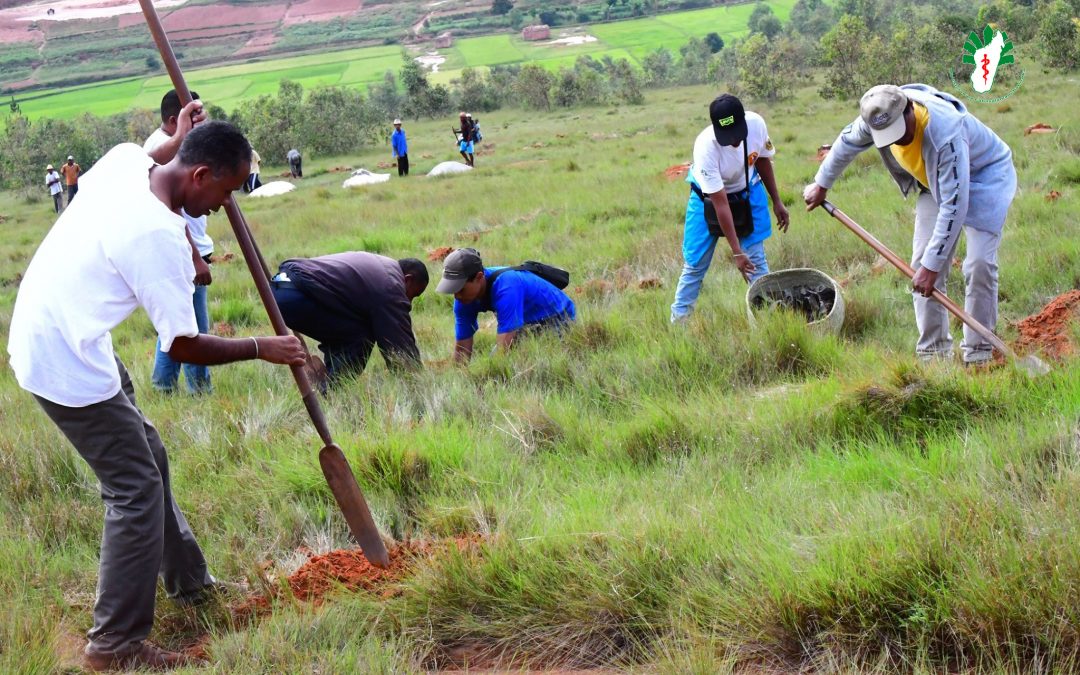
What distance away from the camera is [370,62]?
286 feet

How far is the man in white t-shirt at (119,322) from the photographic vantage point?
2.96m

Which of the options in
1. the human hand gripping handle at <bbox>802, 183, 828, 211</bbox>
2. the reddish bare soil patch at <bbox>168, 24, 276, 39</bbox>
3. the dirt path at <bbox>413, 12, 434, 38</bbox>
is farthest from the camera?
the dirt path at <bbox>413, 12, 434, 38</bbox>

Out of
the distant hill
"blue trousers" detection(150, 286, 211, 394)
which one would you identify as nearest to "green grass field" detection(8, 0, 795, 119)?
the distant hill

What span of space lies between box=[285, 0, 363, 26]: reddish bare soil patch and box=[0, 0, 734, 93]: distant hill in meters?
0.14

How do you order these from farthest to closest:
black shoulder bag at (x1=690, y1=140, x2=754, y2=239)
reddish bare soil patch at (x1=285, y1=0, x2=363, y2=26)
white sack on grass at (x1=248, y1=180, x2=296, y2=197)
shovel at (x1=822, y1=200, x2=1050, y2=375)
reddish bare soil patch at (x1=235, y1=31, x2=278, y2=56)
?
reddish bare soil patch at (x1=285, y1=0, x2=363, y2=26) → reddish bare soil patch at (x1=235, y1=31, x2=278, y2=56) → white sack on grass at (x1=248, y1=180, x2=296, y2=197) → black shoulder bag at (x1=690, y1=140, x2=754, y2=239) → shovel at (x1=822, y1=200, x2=1050, y2=375)

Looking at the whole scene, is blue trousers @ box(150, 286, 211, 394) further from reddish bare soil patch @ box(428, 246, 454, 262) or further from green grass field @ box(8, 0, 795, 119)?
green grass field @ box(8, 0, 795, 119)

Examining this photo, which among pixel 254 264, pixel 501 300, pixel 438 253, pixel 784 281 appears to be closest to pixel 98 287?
pixel 254 264

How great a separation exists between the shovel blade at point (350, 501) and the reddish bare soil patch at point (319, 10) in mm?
126995

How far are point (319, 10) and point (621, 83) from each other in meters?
89.5

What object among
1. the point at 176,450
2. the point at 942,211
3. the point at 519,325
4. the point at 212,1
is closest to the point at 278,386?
the point at 176,450

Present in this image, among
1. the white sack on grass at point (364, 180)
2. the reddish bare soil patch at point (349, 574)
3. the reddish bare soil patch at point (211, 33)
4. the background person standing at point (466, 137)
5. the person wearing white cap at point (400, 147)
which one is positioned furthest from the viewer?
the reddish bare soil patch at point (211, 33)

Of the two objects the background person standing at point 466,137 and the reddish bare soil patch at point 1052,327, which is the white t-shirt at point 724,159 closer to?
the reddish bare soil patch at point 1052,327

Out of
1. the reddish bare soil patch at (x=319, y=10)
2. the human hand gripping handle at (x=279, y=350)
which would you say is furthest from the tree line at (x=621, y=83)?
the reddish bare soil patch at (x=319, y=10)

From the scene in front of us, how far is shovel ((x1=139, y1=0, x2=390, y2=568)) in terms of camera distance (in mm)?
3701
